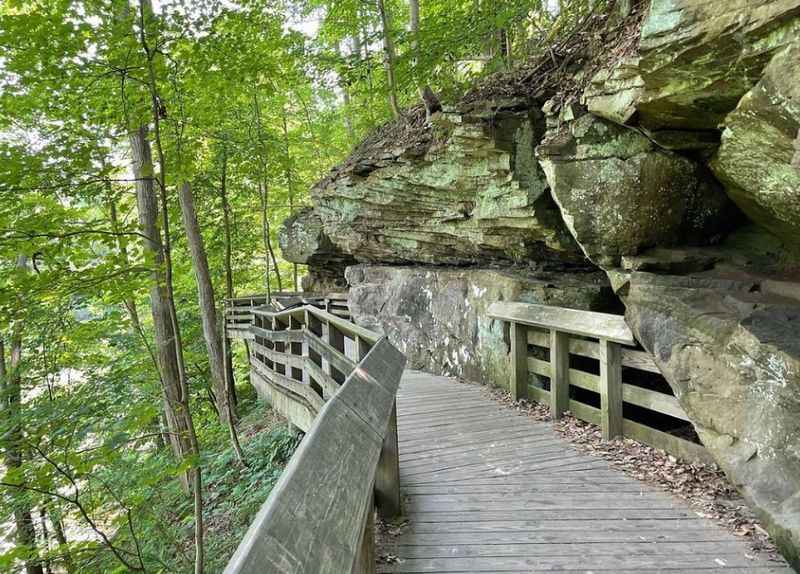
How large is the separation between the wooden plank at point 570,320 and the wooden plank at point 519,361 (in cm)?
23

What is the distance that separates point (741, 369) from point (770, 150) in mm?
1734

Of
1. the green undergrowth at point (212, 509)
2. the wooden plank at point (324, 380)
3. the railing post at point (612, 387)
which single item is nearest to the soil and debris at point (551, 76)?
the railing post at point (612, 387)

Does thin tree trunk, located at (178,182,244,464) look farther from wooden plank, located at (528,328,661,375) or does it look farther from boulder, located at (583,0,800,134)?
boulder, located at (583,0,800,134)

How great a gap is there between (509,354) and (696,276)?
2.94 meters

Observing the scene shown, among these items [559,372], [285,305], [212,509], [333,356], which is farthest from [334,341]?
[285,305]

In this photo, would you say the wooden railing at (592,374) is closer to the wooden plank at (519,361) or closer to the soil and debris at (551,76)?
the wooden plank at (519,361)

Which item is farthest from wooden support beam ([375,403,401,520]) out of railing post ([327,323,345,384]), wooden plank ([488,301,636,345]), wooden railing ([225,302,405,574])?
wooden plank ([488,301,636,345])

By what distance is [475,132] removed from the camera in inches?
275

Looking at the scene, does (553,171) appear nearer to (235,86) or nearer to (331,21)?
(235,86)

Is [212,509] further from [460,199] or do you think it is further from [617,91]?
[617,91]

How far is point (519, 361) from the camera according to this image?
646 cm

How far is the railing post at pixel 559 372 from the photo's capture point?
5.62 m

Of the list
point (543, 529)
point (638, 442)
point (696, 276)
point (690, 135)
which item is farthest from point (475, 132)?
point (543, 529)

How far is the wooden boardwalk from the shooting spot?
2908 millimetres
